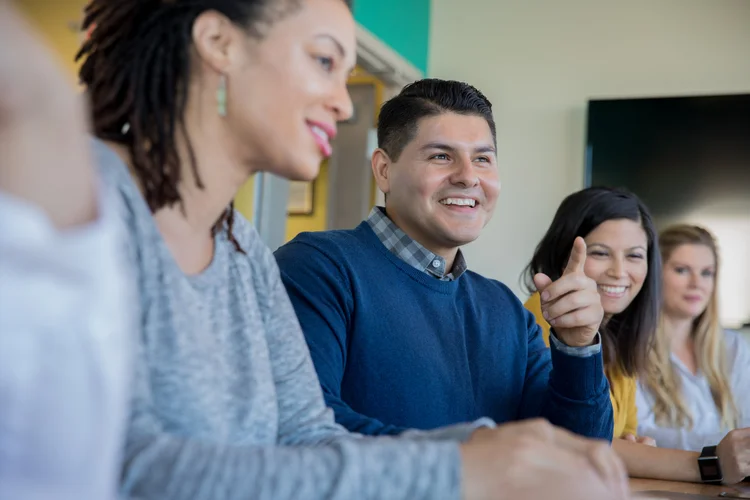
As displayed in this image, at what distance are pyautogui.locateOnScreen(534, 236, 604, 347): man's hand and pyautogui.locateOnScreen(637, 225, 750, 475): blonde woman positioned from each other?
0.91 metres

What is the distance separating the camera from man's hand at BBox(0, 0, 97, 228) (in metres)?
0.37

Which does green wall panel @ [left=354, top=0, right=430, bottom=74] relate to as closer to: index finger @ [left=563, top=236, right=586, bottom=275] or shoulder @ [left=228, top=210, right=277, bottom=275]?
index finger @ [left=563, top=236, right=586, bottom=275]

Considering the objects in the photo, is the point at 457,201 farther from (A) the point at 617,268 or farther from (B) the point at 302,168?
(B) the point at 302,168

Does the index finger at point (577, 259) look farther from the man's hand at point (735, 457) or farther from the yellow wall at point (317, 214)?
the yellow wall at point (317, 214)

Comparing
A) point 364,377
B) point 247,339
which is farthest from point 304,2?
point 364,377

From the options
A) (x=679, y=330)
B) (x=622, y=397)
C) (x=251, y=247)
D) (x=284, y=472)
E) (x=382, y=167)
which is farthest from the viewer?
(x=679, y=330)

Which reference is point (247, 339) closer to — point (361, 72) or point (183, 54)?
point (183, 54)

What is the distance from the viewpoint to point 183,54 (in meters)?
0.72

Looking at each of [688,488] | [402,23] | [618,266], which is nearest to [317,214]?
[402,23]

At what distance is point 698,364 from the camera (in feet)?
8.77

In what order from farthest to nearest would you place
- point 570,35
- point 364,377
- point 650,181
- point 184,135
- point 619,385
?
1. point 570,35
2. point 650,181
3. point 619,385
4. point 364,377
5. point 184,135

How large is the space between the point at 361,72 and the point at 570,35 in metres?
1.11

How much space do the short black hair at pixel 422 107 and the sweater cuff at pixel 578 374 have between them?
23.3 inches

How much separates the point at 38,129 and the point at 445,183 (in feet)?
4.45
